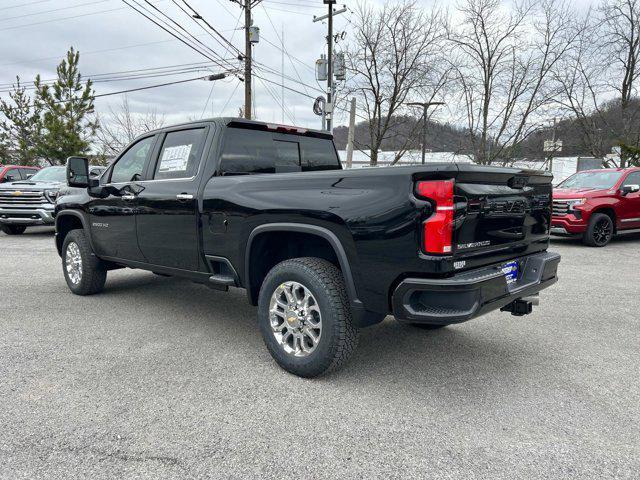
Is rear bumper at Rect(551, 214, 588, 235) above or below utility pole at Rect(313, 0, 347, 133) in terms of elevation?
below

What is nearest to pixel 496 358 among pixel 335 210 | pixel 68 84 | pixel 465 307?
pixel 465 307

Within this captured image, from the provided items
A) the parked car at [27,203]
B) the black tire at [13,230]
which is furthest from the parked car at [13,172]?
the parked car at [27,203]

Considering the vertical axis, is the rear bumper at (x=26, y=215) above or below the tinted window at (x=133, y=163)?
below

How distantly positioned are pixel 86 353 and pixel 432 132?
17.0 metres

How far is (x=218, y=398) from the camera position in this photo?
3.10m

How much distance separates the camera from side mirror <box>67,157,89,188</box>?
5234mm

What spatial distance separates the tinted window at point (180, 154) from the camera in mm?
4273

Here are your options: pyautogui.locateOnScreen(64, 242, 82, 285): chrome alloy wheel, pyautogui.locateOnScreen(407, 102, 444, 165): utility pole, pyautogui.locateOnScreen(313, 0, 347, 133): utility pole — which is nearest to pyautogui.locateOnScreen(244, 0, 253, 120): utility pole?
pyautogui.locateOnScreen(313, 0, 347, 133): utility pole

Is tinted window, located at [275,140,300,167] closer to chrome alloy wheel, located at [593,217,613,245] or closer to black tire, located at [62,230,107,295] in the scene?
black tire, located at [62,230,107,295]

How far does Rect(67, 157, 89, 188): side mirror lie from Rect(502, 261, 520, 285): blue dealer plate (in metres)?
4.44

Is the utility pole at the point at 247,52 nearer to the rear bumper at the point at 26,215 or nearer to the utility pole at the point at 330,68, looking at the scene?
the utility pole at the point at 330,68

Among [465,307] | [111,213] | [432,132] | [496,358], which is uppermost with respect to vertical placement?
[432,132]

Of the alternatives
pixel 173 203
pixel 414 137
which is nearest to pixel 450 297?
pixel 173 203

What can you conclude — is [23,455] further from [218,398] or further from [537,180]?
[537,180]
